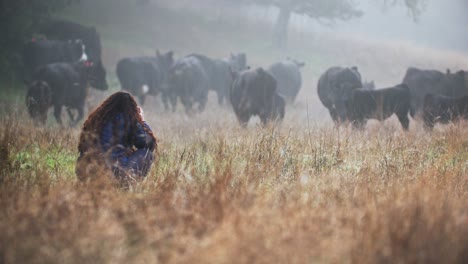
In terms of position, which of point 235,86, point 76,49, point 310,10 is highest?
point 310,10

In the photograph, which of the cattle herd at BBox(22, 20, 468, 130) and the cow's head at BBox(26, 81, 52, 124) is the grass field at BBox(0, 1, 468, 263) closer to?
the cattle herd at BBox(22, 20, 468, 130)

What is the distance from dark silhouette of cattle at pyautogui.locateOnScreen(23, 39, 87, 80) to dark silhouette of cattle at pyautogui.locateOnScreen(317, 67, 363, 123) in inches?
313

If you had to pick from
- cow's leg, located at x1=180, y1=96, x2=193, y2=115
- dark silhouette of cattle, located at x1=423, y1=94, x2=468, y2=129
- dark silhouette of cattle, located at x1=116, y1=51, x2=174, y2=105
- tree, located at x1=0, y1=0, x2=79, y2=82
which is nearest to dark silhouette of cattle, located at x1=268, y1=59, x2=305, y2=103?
dark silhouette of cattle, located at x1=116, y1=51, x2=174, y2=105

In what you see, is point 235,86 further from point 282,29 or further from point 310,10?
point 282,29

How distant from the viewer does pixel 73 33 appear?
63.4 feet

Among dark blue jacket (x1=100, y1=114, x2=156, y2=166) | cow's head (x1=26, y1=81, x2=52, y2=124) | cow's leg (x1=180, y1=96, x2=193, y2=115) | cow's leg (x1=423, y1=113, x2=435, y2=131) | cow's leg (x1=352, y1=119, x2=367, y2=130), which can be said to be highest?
dark blue jacket (x1=100, y1=114, x2=156, y2=166)

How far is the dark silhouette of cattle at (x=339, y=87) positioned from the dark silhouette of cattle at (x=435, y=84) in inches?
61.5

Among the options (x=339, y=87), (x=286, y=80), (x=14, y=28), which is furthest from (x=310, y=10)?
(x=14, y=28)

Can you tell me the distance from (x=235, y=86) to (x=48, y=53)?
749 centimetres

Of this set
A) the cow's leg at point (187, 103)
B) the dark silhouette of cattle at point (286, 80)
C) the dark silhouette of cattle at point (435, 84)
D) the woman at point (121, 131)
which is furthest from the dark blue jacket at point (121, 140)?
the dark silhouette of cattle at point (286, 80)

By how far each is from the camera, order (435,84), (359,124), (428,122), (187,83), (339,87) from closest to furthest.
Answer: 1. (359,124)
2. (428,122)
3. (339,87)
4. (435,84)
5. (187,83)

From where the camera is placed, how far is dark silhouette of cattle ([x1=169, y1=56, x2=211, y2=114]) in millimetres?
15789

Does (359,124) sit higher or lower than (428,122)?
lower

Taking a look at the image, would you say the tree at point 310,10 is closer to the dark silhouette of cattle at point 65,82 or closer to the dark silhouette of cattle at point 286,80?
the dark silhouette of cattle at point 286,80
